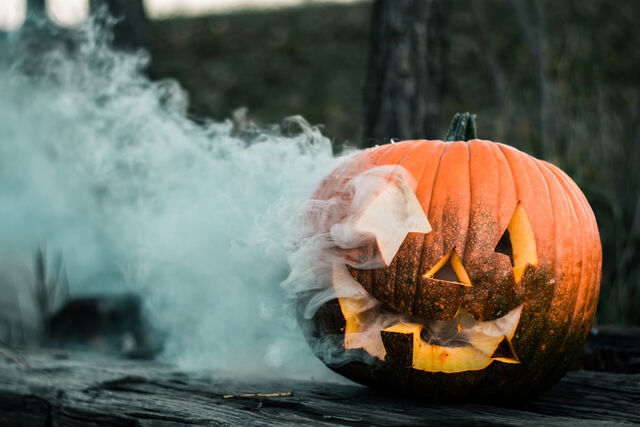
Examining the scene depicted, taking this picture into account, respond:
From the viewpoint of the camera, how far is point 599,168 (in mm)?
3369

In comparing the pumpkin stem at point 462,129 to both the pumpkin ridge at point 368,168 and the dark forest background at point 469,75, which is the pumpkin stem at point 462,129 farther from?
the dark forest background at point 469,75

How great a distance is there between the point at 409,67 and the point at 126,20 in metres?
1.97

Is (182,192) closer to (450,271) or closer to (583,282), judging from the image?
(450,271)

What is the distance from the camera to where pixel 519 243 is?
5.10 ft

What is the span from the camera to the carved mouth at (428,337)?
4.97ft

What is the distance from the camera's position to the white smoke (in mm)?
1961

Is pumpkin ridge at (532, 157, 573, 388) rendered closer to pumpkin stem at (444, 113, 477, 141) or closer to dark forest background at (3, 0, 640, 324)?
pumpkin stem at (444, 113, 477, 141)

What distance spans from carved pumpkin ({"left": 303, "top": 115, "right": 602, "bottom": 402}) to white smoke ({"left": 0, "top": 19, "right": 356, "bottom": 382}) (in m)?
0.29

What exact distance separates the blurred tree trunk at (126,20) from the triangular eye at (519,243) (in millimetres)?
3088

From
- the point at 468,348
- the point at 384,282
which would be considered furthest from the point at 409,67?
the point at 468,348

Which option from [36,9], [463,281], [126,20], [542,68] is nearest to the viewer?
[463,281]

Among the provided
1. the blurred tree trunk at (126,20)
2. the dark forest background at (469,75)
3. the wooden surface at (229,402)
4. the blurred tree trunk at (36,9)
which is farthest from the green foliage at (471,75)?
the wooden surface at (229,402)

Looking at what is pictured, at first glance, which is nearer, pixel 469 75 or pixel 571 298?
pixel 571 298

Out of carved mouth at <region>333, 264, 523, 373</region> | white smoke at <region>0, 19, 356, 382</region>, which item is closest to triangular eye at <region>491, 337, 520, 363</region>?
carved mouth at <region>333, 264, 523, 373</region>
